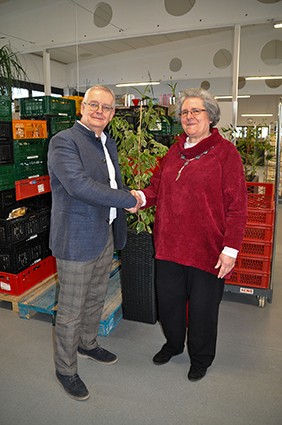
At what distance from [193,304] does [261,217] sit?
1391 millimetres

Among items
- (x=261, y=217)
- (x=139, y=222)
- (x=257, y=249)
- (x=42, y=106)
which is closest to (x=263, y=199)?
(x=261, y=217)

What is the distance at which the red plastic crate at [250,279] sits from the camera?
3.20 m

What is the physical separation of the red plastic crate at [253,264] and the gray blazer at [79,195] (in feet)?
5.54

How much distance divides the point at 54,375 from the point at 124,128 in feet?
5.94

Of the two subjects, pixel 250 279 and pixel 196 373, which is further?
pixel 250 279

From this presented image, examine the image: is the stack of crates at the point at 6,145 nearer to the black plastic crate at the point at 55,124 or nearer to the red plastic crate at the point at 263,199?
the black plastic crate at the point at 55,124

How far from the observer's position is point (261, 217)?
3.21 meters

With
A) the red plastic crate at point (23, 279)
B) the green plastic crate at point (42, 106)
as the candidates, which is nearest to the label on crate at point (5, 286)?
the red plastic crate at point (23, 279)

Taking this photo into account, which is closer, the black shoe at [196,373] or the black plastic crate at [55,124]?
the black shoe at [196,373]

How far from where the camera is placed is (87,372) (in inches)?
92.2

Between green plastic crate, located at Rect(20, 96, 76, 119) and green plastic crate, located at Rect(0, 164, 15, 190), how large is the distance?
0.80 m

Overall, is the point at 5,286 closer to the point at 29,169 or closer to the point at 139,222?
the point at 29,169

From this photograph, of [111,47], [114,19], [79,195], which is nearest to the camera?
[79,195]

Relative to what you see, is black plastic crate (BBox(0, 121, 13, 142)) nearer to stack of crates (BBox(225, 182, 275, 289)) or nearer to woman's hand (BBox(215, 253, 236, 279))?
woman's hand (BBox(215, 253, 236, 279))
